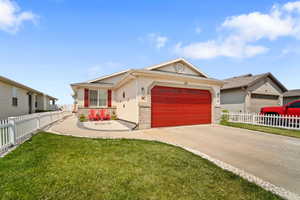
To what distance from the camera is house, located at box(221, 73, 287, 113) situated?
1414cm

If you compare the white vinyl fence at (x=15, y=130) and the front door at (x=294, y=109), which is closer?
the white vinyl fence at (x=15, y=130)

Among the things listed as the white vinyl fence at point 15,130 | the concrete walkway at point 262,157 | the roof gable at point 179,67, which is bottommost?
the concrete walkway at point 262,157

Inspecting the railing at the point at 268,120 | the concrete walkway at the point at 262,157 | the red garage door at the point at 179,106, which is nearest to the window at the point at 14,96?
the red garage door at the point at 179,106

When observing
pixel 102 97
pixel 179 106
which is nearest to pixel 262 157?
pixel 179 106

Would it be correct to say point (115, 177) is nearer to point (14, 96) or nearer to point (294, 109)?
point (294, 109)

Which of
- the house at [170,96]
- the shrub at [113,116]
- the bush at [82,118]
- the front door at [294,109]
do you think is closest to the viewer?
the house at [170,96]

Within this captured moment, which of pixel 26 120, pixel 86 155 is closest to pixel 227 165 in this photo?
pixel 86 155

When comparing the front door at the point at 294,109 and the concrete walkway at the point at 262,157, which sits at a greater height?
the front door at the point at 294,109

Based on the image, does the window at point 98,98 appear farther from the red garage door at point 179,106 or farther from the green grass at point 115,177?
the green grass at point 115,177

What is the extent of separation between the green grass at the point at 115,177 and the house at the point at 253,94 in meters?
12.9

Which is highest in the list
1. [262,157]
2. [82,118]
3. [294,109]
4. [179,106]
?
[179,106]

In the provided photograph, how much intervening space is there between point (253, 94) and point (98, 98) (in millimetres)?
17113

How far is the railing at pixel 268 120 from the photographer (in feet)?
28.8

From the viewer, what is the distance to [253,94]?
14.7 metres
